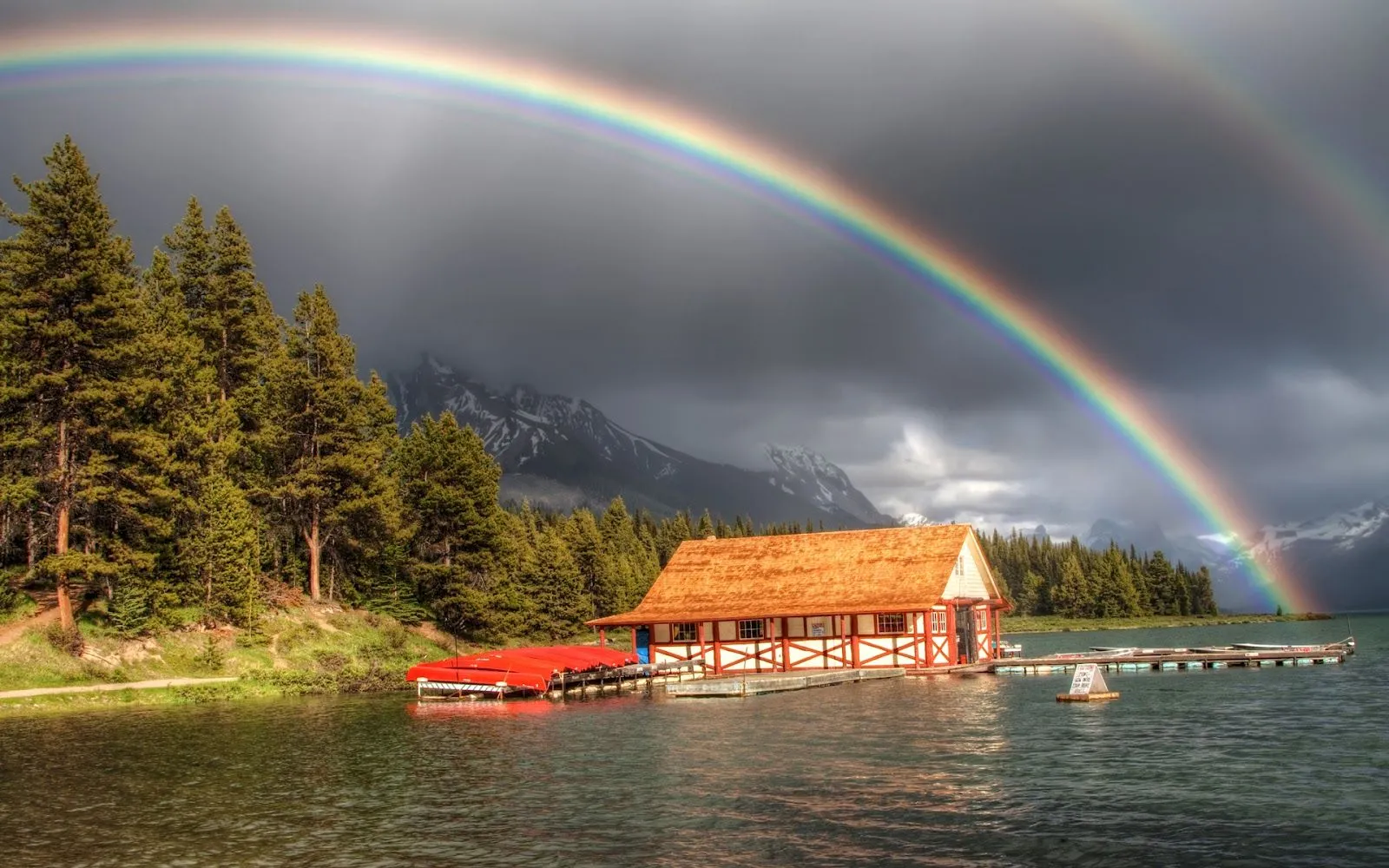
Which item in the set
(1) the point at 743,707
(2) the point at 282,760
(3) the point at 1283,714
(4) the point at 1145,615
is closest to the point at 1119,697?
(3) the point at 1283,714

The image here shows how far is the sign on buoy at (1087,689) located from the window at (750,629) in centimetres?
2050

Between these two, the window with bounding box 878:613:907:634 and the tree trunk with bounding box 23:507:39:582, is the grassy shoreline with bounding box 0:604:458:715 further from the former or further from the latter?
the window with bounding box 878:613:907:634

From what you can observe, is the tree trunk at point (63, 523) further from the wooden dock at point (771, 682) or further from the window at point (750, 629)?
the window at point (750, 629)

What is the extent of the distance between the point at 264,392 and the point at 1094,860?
206 ft

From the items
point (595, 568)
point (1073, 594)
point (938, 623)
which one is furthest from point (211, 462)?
point (1073, 594)

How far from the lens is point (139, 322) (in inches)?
2060

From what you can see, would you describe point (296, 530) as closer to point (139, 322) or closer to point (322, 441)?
point (322, 441)

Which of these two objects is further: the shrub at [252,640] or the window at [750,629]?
the window at [750,629]

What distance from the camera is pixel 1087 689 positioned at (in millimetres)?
41000

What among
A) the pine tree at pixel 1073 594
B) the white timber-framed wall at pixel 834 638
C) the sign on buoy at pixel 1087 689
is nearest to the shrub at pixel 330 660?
the white timber-framed wall at pixel 834 638

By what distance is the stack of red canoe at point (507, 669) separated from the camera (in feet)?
165

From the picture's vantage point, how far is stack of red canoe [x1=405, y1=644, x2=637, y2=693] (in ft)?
165

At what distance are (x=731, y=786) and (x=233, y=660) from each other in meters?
39.3

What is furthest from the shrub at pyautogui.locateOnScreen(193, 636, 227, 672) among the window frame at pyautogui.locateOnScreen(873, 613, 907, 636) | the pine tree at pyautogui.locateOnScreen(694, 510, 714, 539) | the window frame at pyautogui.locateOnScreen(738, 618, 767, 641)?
the pine tree at pyautogui.locateOnScreen(694, 510, 714, 539)
